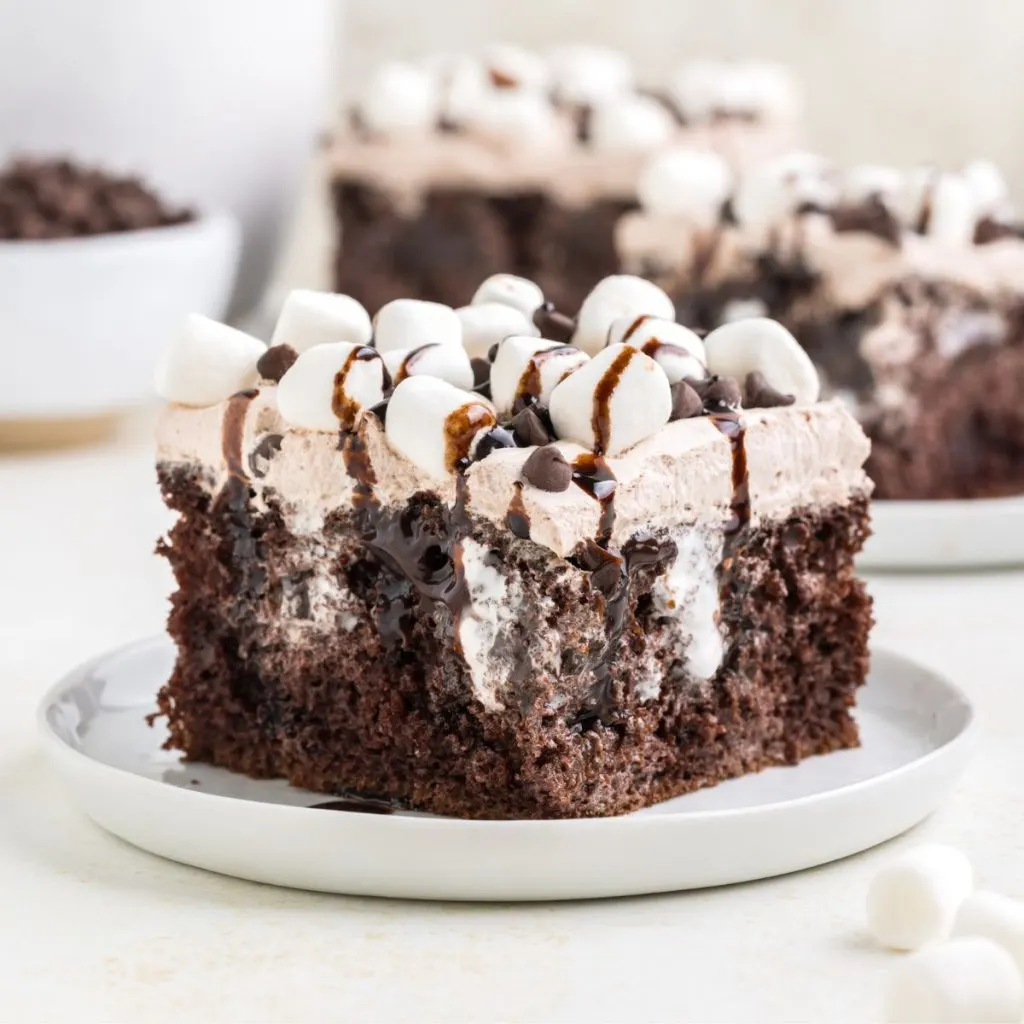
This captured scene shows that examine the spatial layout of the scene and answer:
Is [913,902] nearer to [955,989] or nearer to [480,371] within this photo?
[955,989]

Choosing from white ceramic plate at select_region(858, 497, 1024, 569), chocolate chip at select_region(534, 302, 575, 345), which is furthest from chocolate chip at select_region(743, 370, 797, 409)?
white ceramic plate at select_region(858, 497, 1024, 569)

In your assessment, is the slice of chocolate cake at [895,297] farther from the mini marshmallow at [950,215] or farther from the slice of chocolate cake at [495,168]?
the slice of chocolate cake at [495,168]

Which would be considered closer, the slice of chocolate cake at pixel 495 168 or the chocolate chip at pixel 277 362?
the chocolate chip at pixel 277 362

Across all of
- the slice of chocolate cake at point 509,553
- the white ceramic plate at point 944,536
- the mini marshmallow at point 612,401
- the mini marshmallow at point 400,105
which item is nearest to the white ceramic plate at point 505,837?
the slice of chocolate cake at point 509,553

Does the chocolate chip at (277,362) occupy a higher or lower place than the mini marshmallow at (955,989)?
higher

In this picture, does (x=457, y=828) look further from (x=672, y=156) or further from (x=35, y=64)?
(x=35, y=64)

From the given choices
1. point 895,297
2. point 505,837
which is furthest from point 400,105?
point 505,837
